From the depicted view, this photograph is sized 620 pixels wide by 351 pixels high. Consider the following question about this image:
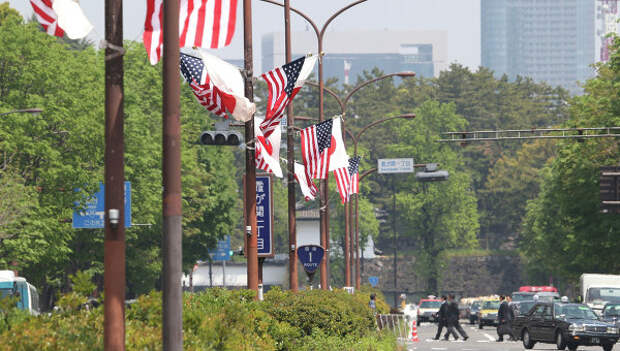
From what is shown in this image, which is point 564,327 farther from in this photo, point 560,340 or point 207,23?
point 207,23

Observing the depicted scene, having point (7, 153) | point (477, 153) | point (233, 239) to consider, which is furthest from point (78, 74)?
point (477, 153)

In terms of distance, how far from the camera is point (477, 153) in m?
149

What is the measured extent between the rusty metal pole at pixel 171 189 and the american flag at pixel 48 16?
1.19 m

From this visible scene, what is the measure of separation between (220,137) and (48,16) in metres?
12.6

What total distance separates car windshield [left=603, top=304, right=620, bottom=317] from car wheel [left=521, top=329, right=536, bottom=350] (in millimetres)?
7700

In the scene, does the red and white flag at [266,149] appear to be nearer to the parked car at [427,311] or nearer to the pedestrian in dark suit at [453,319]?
the pedestrian in dark suit at [453,319]

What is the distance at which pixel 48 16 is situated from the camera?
13609 millimetres

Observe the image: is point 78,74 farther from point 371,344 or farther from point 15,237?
point 371,344

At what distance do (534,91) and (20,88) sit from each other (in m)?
113

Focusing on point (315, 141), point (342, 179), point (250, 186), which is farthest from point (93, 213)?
point (250, 186)

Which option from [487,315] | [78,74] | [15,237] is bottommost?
[487,315]

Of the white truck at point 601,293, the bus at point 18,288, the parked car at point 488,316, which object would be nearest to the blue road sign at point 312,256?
the bus at point 18,288

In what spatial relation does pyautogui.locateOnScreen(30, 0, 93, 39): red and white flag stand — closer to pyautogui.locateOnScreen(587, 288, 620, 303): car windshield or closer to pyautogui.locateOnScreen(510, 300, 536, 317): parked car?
pyautogui.locateOnScreen(510, 300, 536, 317): parked car

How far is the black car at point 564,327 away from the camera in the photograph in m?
37.4
